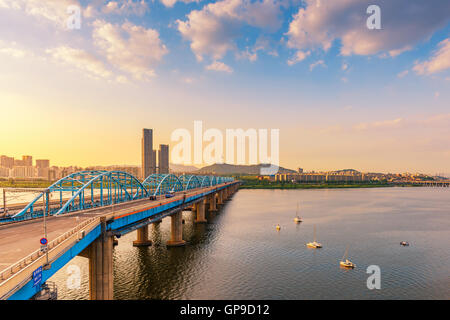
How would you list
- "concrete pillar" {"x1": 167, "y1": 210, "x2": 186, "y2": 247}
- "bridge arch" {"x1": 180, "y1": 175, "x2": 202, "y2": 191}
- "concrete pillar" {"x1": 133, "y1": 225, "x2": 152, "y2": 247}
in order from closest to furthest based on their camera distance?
"concrete pillar" {"x1": 133, "y1": 225, "x2": 152, "y2": 247}
"concrete pillar" {"x1": 167, "y1": 210, "x2": 186, "y2": 247}
"bridge arch" {"x1": 180, "y1": 175, "x2": 202, "y2": 191}

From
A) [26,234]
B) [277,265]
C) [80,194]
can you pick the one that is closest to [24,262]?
[26,234]

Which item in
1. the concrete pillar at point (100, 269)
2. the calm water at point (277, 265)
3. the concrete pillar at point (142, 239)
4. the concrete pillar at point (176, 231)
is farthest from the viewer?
the concrete pillar at point (176, 231)

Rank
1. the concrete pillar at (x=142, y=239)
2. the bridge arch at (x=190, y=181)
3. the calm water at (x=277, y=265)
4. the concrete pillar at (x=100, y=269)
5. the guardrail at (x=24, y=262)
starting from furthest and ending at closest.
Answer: the bridge arch at (x=190, y=181) → the concrete pillar at (x=142, y=239) → the calm water at (x=277, y=265) → the concrete pillar at (x=100, y=269) → the guardrail at (x=24, y=262)

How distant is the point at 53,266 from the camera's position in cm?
2069

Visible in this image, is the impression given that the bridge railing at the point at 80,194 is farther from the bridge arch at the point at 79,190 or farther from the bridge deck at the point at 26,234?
the bridge deck at the point at 26,234

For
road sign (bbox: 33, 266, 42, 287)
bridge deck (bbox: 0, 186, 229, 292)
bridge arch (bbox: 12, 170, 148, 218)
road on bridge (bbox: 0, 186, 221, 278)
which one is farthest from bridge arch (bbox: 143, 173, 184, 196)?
road sign (bbox: 33, 266, 42, 287)

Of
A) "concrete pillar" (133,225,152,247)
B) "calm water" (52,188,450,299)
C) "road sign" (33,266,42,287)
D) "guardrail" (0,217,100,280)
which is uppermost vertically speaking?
"guardrail" (0,217,100,280)

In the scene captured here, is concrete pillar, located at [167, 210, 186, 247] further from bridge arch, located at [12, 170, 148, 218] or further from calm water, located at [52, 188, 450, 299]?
bridge arch, located at [12, 170, 148, 218]

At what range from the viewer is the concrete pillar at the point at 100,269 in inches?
1215

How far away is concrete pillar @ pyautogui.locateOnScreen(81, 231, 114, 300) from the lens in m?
30.9

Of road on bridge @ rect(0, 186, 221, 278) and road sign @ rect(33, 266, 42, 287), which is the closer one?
road sign @ rect(33, 266, 42, 287)

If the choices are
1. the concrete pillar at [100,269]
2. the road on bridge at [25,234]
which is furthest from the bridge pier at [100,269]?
the road on bridge at [25,234]

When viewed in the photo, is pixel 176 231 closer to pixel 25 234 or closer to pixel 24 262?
pixel 25 234
